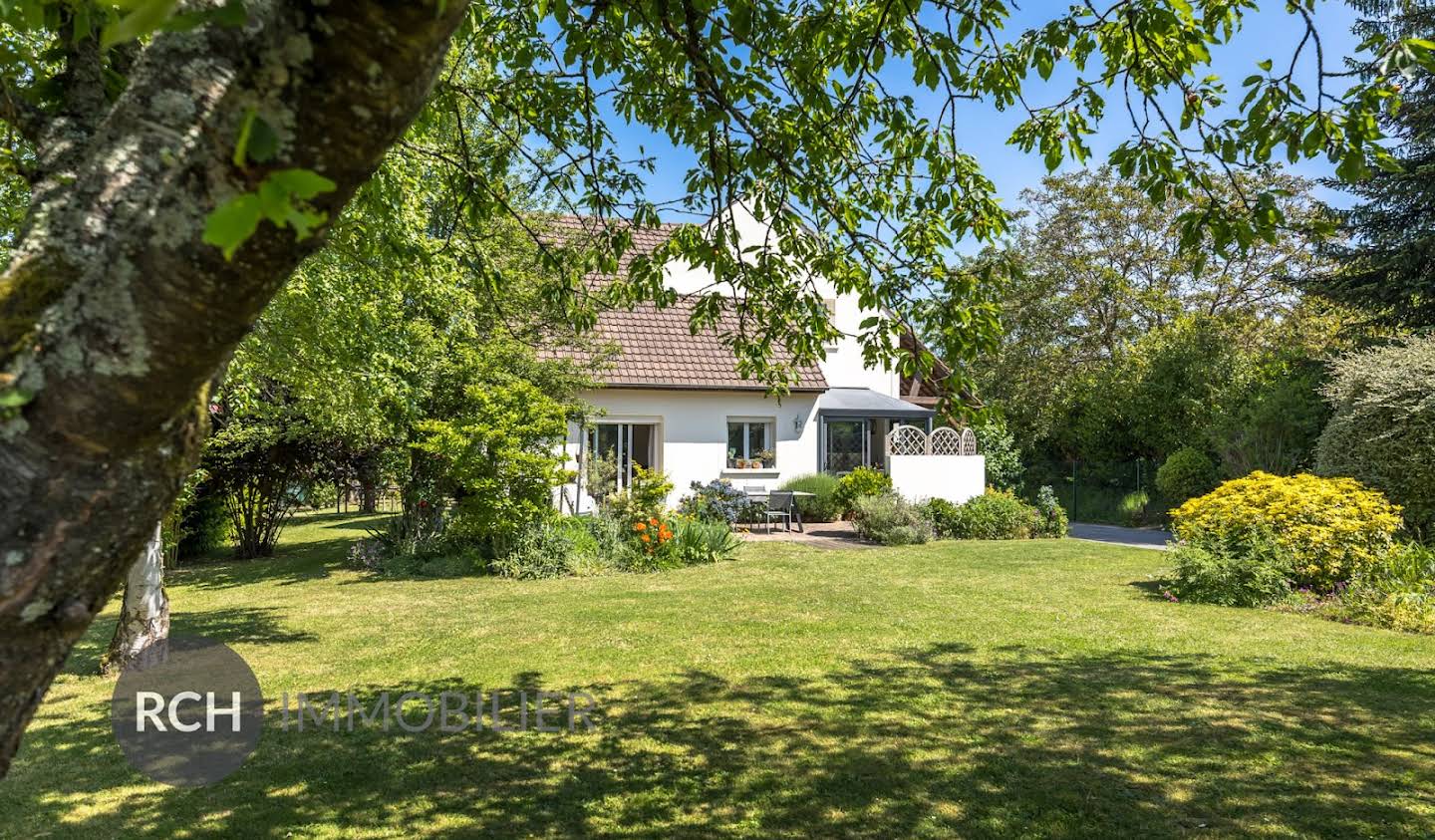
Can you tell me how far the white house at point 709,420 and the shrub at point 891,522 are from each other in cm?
225

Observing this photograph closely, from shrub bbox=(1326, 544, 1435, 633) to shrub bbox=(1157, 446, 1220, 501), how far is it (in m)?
10.7

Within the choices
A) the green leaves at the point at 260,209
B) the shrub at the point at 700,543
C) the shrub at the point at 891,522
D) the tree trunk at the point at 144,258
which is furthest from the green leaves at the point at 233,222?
the shrub at the point at 891,522

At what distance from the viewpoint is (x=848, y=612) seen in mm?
9242

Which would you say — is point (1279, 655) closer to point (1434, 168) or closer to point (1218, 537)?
point (1218, 537)

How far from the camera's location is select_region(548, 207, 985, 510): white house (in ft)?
61.9

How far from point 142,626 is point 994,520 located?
14866 mm

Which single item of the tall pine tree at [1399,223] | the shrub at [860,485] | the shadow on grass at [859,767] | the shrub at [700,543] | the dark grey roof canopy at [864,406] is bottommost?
the shadow on grass at [859,767]

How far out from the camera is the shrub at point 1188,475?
64.6 ft

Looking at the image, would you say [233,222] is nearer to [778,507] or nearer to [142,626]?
[142,626]

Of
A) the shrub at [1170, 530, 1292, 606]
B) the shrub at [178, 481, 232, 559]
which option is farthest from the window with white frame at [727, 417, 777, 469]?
the shrub at [1170, 530, 1292, 606]

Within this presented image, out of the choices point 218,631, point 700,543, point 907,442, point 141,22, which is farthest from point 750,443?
point 141,22

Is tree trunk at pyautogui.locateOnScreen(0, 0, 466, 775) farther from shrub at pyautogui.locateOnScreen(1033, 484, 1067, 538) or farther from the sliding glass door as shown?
the sliding glass door

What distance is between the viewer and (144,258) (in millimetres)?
1171

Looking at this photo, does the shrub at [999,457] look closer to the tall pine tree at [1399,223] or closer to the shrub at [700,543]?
the tall pine tree at [1399,223]
